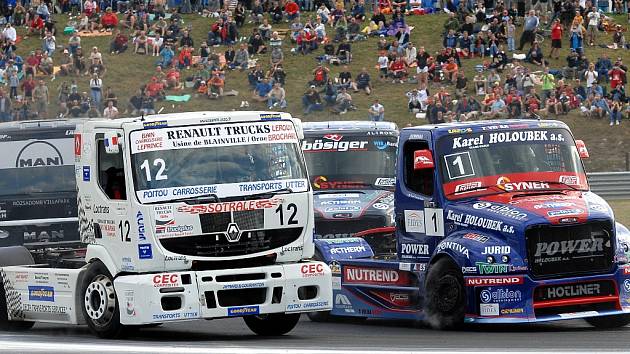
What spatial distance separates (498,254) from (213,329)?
10.7 feet

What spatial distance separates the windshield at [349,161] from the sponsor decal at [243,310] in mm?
6005

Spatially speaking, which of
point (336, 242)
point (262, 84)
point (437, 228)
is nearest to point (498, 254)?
point (437, 228)

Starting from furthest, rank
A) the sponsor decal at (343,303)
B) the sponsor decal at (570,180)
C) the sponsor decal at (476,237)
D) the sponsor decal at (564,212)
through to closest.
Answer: the sponsor decal at (343,303) → the sponsor decal at (570,180) → the sponsor decal at (476,237) → the sponsor decal at (564,212)

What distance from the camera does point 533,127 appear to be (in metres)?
14.4

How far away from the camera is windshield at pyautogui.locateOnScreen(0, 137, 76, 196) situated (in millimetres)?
18578

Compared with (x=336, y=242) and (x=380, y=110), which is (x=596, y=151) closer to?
(x=380, y=110)

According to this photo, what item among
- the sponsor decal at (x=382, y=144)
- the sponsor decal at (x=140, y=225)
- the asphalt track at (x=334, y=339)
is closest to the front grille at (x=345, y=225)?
the sponsor decal at (x=382, y=144)

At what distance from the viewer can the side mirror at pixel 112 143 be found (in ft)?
42.1

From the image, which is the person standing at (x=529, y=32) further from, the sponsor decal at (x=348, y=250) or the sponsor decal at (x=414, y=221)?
the sponsor decal at (x=414, y=221)

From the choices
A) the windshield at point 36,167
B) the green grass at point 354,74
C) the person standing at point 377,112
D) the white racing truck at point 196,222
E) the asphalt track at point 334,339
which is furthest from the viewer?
the person standing at point 377,112

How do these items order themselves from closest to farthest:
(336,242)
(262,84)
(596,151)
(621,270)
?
(621,270)
(336,242)
(596,151)
(262,84)

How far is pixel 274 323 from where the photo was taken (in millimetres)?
13562

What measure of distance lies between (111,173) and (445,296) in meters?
3.44

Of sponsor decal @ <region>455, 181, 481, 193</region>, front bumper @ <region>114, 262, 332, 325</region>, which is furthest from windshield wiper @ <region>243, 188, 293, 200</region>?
sponsor decal @ <region>455, 181, 481, 193</region>
